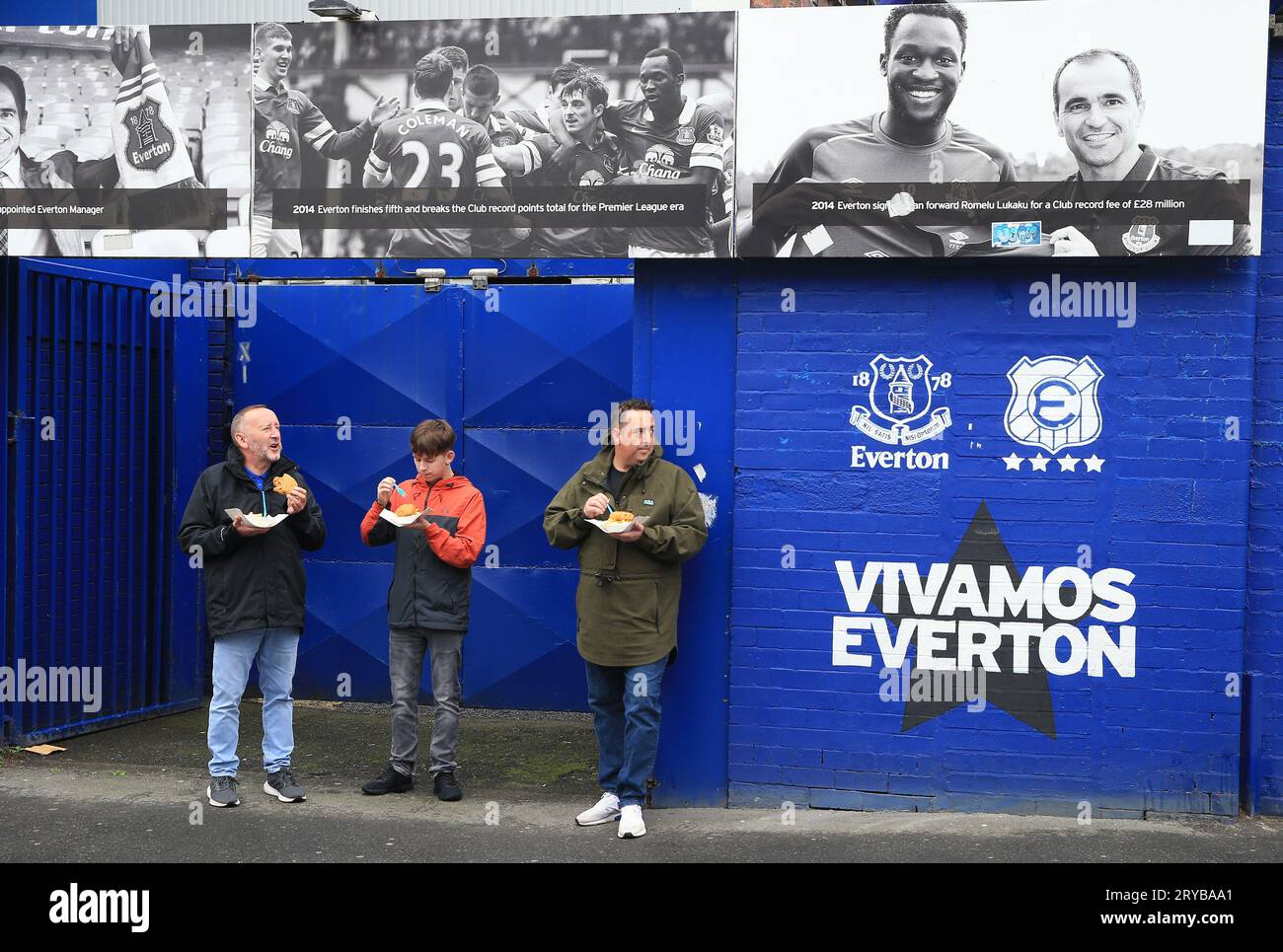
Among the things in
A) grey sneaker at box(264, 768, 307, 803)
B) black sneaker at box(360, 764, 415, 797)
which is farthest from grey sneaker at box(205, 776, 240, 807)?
black sneaker at box(360, 764, 415, 797)

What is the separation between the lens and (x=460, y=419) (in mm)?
8609

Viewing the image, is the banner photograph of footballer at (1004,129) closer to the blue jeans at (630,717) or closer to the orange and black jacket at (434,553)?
the orange and black jacket at (434,553)

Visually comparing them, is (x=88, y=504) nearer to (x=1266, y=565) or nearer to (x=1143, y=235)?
(x=1143, y=235)

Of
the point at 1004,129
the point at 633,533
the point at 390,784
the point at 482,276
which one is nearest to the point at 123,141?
the point at 482,276

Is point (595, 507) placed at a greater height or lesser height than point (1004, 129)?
lesser

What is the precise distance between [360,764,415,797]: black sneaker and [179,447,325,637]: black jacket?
37.7 inches

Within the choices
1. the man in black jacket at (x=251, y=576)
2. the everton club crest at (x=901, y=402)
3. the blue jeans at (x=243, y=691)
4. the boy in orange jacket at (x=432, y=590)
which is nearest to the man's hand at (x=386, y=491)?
the boy in orange jacket at (x=432, y=590)

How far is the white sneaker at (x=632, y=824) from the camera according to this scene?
232 inches

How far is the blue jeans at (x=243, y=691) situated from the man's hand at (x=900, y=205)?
3.60 m

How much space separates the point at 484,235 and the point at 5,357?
3.09 meters

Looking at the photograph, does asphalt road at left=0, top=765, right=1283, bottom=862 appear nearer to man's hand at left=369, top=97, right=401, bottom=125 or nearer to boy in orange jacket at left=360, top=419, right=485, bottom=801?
boy in orange jacket at left=360, top=419, right=485, bottom=801

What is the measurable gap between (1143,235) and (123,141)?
505cm

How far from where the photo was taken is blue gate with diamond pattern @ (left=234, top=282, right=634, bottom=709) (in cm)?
847

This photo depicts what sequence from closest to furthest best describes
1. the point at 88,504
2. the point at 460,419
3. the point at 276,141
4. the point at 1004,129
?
1. the point at 1004,129
2. the point at 276,141
3. the point at 88,504
4. the point at 460,419
